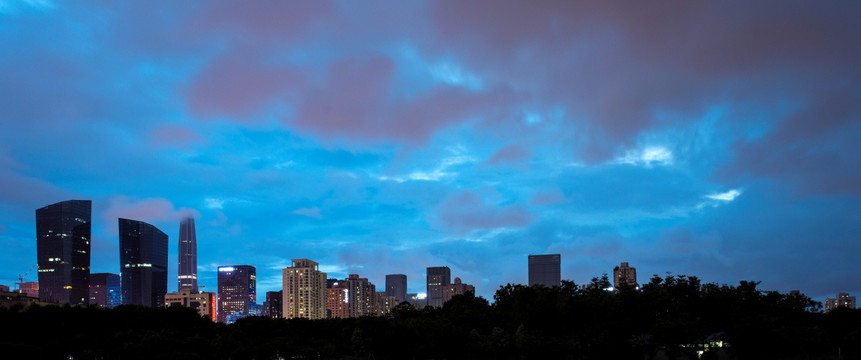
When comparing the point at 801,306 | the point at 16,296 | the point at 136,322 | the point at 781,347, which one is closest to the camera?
the point at 781,347

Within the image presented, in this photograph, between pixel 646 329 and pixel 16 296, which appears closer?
pixel 646 329

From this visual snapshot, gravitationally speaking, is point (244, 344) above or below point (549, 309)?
below

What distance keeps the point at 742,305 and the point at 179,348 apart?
139ft

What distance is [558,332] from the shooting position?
46188 millimetres

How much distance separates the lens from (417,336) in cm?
4606

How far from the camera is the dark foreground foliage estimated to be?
42.2 meters

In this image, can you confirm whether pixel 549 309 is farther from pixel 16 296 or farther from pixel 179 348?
pixel 16 296

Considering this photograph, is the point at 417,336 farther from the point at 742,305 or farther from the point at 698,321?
the point at 742,305

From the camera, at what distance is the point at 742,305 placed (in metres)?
46.6

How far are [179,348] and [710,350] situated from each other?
3855cm

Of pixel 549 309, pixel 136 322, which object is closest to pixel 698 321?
pixel 549 309

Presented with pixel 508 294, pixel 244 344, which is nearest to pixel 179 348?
pixel 244 344

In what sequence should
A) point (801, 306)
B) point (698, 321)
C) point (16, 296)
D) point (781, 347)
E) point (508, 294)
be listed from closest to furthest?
1. point (781, 347)
2. point (698, 321)
3. point (801, 306)
4. point (508, 294)
5. point (16, 296)

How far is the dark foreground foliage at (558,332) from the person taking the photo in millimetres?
42188
